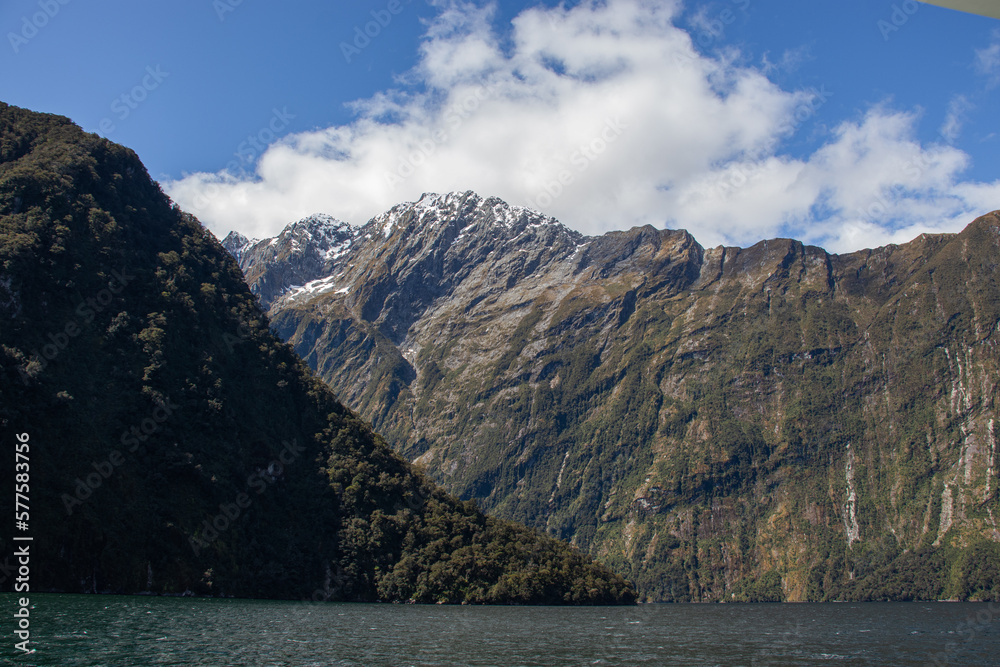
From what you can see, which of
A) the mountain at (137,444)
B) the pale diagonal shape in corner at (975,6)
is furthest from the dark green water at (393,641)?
the pale diagonal shape in corner at (975,6)

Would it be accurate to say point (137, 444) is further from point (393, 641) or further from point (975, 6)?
point (975, 6)

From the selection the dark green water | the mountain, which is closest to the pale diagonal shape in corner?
the dark green water

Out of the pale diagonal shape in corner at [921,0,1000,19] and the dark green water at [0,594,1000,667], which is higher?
the pale diagonal shape in corner at [921,0,1000,19]

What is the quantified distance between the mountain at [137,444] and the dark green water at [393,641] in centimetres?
1736

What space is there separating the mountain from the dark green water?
1736 centimetres

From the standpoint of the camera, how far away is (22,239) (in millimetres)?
153250

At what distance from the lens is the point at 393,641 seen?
278ft

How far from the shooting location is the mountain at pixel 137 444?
12744 centimetres

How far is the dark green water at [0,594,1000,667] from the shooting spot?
214 ft

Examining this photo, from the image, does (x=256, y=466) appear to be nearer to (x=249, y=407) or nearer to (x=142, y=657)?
(x=249, y=407)

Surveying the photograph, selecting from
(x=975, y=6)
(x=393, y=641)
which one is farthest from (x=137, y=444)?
(x=975, y=6)

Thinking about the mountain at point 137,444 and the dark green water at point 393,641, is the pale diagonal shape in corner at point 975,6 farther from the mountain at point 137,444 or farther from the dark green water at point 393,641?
the mountain at point 137,444

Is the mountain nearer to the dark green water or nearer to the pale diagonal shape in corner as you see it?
the dark green water

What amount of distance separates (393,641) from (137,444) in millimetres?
90923
